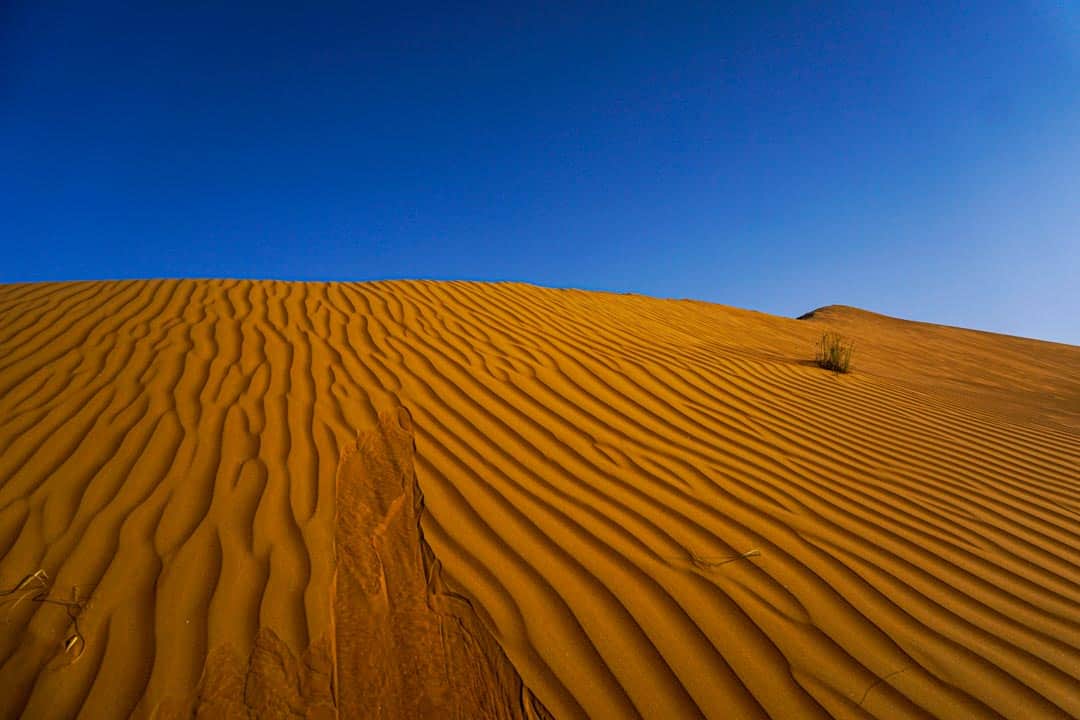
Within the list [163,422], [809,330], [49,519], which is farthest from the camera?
[809,330]

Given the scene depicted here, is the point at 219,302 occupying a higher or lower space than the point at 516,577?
higher

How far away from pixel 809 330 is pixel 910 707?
32.8 ft

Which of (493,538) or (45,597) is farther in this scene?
(493,538)

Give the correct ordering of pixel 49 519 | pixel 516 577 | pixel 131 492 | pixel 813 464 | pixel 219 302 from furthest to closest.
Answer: pixel 219 302 < pixel 813 464 < pixel 131 492 < pixel 49 519 < pixel 516 577

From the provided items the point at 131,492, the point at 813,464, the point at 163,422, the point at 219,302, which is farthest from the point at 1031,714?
the point at 219,302

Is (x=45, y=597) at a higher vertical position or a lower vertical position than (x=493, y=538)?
lower

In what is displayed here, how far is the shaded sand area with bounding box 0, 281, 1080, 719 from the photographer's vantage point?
1.71 m

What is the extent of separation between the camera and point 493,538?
7.59 feet

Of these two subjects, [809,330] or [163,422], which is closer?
[163,422]

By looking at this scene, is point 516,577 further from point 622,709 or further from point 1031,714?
point 1031,714

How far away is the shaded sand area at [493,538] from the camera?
1709 mm

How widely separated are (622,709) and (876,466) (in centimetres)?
267

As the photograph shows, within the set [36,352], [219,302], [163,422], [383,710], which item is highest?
[219,302]

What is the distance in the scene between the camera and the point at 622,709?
1632 millimetres
